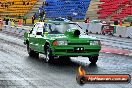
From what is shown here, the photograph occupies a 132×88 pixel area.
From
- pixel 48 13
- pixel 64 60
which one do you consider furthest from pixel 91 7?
pixel 64 60

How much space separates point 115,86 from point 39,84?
1627mm

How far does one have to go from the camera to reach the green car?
482 inches

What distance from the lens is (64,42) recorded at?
12.3 metres

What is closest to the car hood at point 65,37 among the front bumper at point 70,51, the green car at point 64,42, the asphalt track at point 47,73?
the green car at point 64,42

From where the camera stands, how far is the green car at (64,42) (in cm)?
1224

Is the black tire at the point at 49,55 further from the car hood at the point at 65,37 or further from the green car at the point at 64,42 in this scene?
the car hood at the point at 65,37

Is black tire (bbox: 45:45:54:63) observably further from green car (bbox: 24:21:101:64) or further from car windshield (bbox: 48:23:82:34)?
car windshield (bbox: 48:23:82:34)

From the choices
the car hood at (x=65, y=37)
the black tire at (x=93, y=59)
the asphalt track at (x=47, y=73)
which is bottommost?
the black tire at (x=93, y=59)

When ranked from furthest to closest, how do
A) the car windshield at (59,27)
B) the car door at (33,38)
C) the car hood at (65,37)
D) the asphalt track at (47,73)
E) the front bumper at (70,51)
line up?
1. the car door at (33,38)
2. the car windshield at (59,27)
3. the car hood at (65,37)
4. the front bumper at (70,51)
5. the asphalt track at (47,73)

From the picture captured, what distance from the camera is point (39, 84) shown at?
8.16 metres

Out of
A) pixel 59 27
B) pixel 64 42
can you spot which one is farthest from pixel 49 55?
pixel 59 27

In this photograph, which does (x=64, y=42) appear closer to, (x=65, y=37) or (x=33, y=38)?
(x=65, y=37)

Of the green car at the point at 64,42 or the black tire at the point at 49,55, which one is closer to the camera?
the green car at the point at 64,42

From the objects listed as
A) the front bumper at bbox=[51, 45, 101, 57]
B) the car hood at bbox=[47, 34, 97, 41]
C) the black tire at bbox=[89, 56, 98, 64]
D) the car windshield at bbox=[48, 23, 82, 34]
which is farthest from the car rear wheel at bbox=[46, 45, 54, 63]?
the black tire at bbox=[89, 56, 98, 64]
